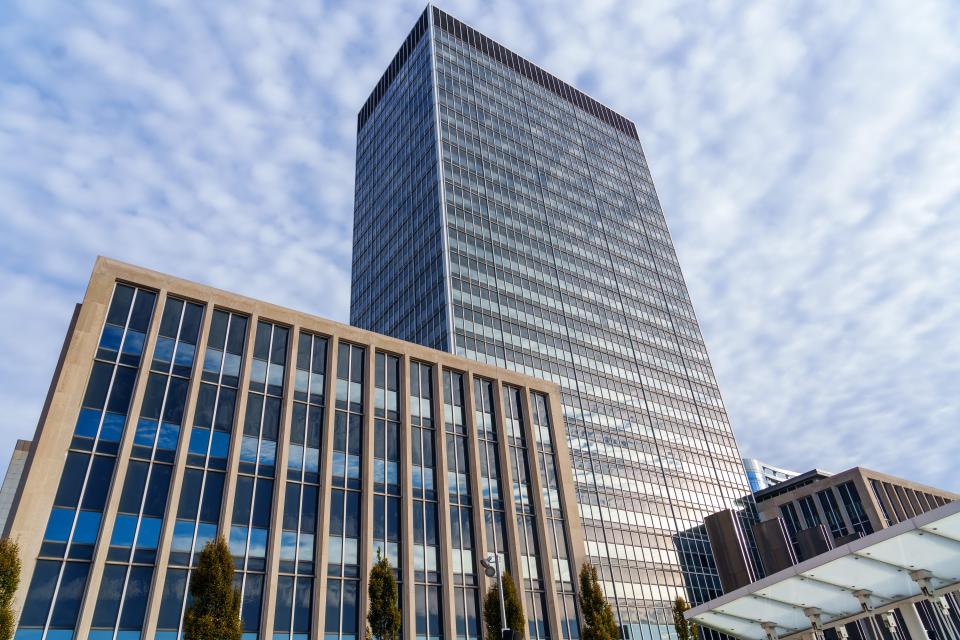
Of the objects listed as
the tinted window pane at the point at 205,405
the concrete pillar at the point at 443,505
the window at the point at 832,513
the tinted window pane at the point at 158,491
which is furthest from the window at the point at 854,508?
the tinted window pane at the point at 158,491

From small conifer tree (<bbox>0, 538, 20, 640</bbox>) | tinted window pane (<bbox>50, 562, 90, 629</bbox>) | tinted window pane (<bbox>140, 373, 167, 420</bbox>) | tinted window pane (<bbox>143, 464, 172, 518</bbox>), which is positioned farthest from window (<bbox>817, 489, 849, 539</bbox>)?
small conifer tree (<bbox>0, 538, 20, 640</bbox>)

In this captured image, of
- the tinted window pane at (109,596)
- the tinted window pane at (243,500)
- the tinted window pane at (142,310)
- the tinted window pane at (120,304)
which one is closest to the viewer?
the tinted window pane at (109,596)

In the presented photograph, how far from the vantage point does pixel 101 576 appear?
1169 inches

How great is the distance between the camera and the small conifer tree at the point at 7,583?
22.0m

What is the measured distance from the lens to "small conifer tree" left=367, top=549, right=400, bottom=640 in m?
30.8

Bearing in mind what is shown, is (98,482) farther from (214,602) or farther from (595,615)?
(595,615)

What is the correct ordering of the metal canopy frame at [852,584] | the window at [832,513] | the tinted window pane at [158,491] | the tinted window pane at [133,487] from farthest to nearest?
the window at [832,513] < the tinted window pane at [158,491] < the tinted window pane at [133,487] < the metal canopy frame at [852,584]

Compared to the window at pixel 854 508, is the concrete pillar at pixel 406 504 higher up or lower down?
lower down

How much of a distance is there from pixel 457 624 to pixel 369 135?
9571 centimetres

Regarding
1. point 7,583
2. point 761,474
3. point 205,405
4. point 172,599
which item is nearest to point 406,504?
Result: point 205,405

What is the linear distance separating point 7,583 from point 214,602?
23.7 feet

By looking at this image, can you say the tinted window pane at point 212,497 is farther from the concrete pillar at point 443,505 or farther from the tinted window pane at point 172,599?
the concrete pillar at point 443,505

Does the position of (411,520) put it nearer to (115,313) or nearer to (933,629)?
(115,313)

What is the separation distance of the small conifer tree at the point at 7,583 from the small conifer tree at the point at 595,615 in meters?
27.3
